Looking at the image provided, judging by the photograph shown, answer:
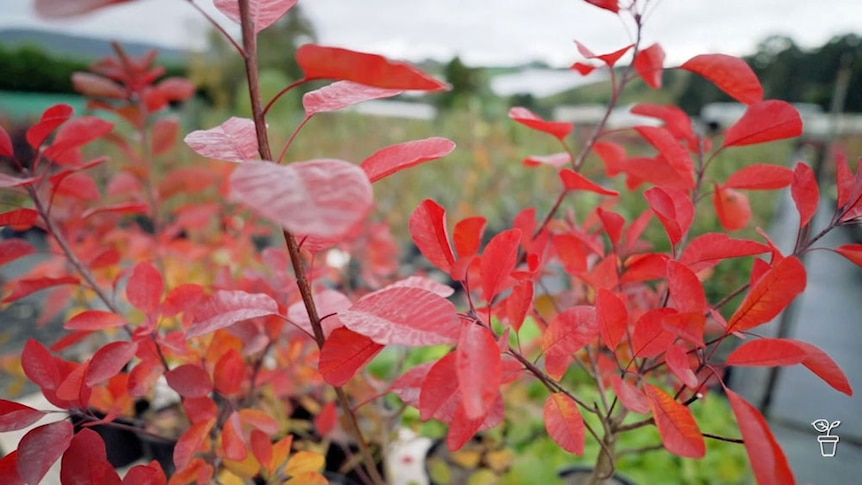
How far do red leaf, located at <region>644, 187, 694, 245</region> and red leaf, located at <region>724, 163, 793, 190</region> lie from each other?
11 centimetres

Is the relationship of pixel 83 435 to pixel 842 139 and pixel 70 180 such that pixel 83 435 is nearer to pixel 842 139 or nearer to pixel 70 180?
pixel 70 180

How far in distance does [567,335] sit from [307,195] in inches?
10.2

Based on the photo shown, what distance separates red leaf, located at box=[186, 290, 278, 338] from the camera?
1.27 ft

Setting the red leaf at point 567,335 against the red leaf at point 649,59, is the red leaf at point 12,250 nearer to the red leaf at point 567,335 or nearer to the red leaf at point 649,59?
the red leaf at point 567,335

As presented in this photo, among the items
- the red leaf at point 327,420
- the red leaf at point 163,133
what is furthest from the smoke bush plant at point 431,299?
the red leaf at point 163,133

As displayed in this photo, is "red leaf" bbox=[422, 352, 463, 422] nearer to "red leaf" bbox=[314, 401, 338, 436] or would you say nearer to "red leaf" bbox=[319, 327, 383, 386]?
"red leaf" bbox=[319, 327, 383, 386]

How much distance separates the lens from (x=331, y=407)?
798 mm

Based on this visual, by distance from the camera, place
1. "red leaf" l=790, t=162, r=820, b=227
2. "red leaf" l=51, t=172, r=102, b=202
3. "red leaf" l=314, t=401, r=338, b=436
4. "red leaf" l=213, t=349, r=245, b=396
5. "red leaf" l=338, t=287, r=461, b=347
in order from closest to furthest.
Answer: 1. "red leaf" l=338, t=287, r=461, b=347
2. "red leaf" l=790, t=162, r=820, b=227
3. "red leaf" l=213, t=349, r=245, b=396
4. "red leaf" l=51, t=172, r=102, b=202
5. "red leaf" l=314, t=401, r=338, b=436

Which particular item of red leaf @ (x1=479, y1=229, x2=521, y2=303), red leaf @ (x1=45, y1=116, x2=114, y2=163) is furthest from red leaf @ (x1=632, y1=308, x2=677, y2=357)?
red leaf @ (x1=45, y1=116, x2=114, y2=163)

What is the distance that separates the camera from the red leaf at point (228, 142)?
355 millimetres

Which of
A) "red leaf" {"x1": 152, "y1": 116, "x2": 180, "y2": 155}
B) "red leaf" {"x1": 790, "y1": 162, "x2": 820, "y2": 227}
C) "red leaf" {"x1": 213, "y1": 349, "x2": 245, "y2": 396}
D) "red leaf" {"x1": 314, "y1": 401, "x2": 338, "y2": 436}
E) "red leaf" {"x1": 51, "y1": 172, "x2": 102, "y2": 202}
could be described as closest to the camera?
"red leaf" {"x1": 790, "y1": 162, "x2": 820, "y2": 227}

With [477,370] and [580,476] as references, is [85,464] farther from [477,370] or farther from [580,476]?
[580,476]

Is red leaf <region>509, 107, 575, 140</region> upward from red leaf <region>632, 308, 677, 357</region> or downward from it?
upward

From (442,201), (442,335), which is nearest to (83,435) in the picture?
(442,335)
